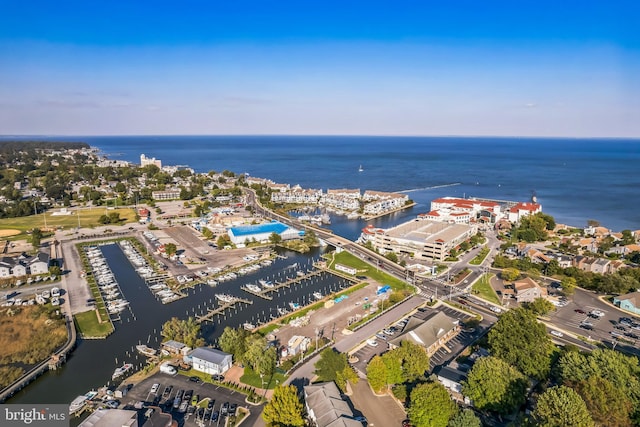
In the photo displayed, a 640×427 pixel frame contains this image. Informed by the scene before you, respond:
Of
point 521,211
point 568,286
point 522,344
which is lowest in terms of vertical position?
point 568,286

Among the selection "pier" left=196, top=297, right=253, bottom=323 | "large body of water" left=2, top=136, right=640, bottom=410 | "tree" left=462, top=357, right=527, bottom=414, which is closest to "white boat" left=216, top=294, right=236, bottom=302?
"pier" left=196, top=297, right=253, bottom=323

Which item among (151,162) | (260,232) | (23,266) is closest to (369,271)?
(260,232)

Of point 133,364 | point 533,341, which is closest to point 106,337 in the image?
point 133,364

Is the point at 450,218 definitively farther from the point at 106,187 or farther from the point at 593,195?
the point at 106,187

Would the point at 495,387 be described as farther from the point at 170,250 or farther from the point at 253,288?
the point at 170,250

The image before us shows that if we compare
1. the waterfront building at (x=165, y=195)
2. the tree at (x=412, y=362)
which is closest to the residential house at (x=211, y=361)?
the tree at (x=412, y=362)

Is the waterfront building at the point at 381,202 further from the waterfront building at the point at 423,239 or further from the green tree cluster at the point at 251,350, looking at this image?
the green tree cluster at the point at 251,350
